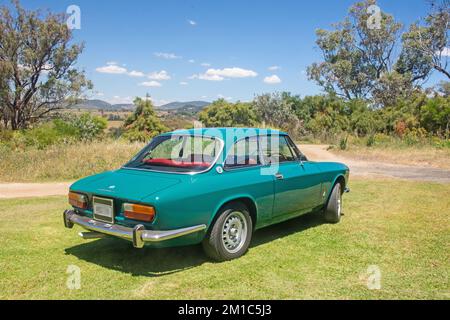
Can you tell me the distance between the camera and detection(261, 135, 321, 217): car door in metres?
5.36

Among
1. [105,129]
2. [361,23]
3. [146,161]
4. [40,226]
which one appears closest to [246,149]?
[146,161]

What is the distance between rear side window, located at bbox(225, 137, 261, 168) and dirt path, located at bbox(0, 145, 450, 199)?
243 inches

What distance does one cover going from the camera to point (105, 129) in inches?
912

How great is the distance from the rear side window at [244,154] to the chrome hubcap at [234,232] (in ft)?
1.98

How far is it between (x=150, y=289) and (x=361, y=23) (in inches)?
1856

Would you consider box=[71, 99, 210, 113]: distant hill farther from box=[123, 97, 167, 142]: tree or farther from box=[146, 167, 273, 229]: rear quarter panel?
box=[146, 167, 273, 229]: rear quarter panel

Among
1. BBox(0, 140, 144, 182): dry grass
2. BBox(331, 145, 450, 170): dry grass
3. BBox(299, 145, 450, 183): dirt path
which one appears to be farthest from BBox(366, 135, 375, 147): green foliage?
BBox(0, 140, 144, 182): dry grass

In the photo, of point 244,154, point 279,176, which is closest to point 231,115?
point 279,176

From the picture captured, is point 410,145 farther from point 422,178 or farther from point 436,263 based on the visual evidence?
point 436,263

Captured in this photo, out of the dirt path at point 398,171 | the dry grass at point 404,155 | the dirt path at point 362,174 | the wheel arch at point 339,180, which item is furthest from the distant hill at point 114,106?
the wheel arch at point 339,180

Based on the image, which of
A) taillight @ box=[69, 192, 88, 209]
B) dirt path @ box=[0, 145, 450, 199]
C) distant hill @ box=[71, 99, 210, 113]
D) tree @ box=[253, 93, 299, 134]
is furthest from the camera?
tree @ box=[253, 93, 299, 134]

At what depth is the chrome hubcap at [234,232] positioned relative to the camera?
15.5ft

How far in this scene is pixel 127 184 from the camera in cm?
446

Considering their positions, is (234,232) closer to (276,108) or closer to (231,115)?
(231,115)
